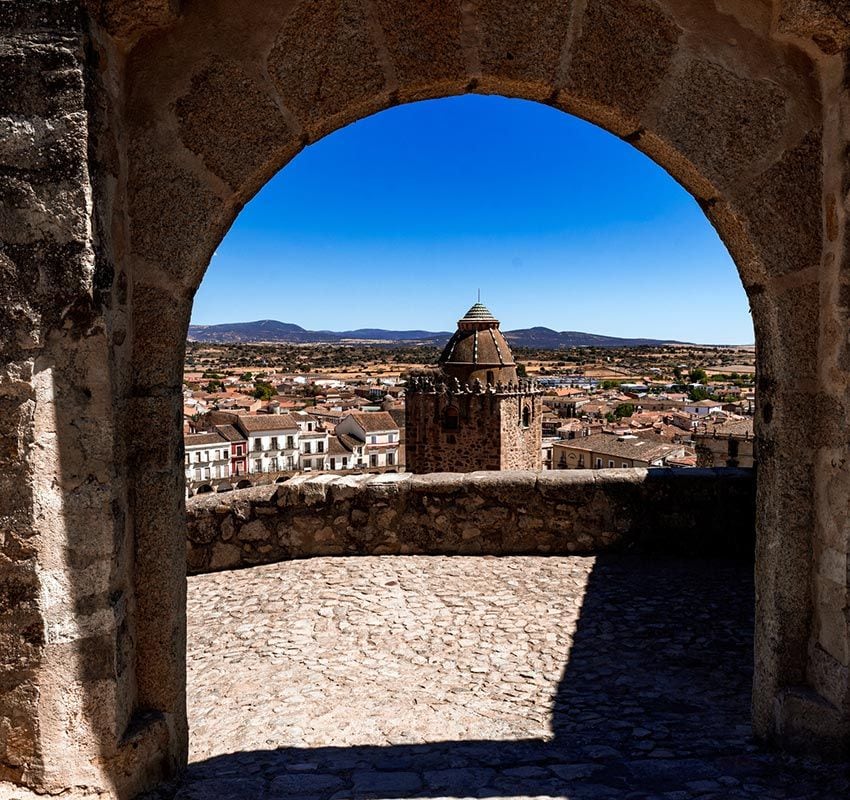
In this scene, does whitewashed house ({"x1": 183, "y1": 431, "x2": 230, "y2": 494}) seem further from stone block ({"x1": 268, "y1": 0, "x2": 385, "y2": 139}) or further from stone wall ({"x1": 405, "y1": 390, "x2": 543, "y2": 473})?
stone block ({"x1": 268, "y1": 0, "x2": 385, "y2": 139})

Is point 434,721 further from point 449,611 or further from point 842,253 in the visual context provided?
point 842,253

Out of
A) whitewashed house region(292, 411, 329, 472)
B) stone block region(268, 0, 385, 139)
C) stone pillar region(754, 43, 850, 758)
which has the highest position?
stone block region(268, 0, 385, 139)

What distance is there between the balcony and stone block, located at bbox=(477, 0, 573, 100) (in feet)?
7.98

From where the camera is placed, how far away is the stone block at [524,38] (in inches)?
96.4

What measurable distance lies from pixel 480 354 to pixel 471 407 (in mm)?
2386

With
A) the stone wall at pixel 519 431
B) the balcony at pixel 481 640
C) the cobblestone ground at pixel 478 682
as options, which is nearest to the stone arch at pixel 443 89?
the cobblestone ground at pixel 478 682

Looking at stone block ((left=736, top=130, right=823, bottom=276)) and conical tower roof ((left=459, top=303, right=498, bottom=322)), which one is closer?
stone block ((left=736, top=130, right=823, bottom=276))

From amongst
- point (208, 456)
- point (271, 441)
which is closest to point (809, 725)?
point (208, 456)

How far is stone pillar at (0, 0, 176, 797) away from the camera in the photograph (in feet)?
7.00

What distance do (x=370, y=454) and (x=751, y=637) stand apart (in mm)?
55922

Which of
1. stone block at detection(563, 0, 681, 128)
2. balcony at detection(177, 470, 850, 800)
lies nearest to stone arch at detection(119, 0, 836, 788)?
stone block at detection(563, 0, 681, 128)

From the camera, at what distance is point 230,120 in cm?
245

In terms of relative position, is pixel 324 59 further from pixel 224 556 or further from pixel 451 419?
pixel 451 419

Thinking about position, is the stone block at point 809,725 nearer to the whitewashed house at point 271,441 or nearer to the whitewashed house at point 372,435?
the whitewashed house at point 271,441
